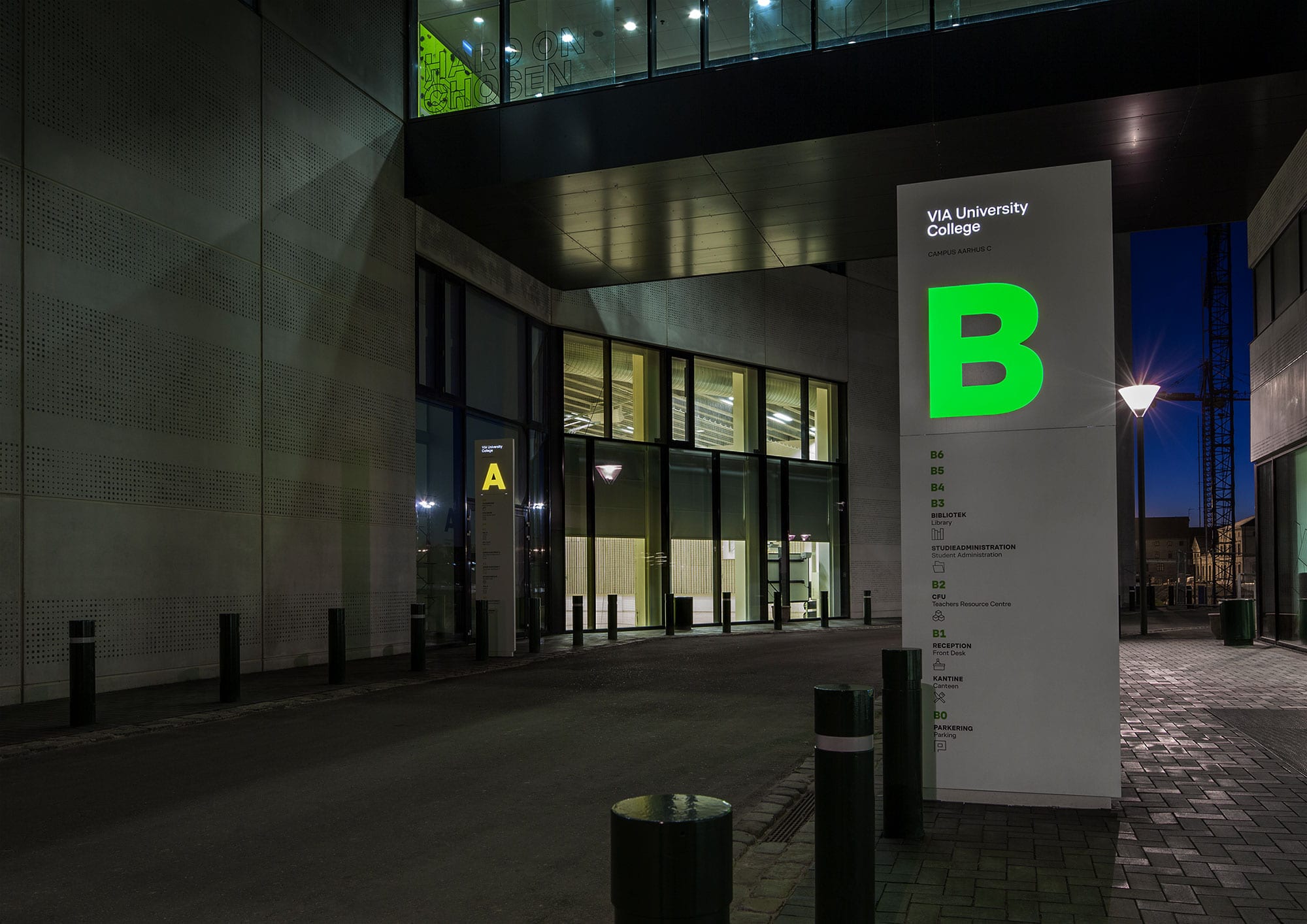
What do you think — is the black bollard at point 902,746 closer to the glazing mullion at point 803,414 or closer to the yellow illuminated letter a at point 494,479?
the yellow illuminated letter a at point 494,479

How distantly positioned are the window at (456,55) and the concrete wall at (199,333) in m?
0.60

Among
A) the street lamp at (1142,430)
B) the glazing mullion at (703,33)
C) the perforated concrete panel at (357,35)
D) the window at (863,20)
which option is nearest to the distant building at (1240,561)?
the street lamp at (1142,430)

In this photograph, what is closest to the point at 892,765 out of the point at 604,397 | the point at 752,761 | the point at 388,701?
the point at 752,761

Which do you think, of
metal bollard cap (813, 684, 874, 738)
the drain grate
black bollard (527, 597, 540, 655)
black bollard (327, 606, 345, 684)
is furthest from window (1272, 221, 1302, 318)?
metal bollard cap (813, 684, 874, 738)

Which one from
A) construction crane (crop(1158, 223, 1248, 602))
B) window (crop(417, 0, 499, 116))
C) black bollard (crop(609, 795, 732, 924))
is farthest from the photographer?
construction crane (crop(1158, 223, 1248, 602))

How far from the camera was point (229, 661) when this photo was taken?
1118 centimetres

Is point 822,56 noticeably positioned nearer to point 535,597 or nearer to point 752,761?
point 535,597

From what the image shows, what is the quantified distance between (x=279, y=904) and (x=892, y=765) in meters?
3.00

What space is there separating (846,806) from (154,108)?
1249 centimetres

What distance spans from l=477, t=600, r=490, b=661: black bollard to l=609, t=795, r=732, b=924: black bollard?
13.9 metres

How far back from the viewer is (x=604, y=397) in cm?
2512

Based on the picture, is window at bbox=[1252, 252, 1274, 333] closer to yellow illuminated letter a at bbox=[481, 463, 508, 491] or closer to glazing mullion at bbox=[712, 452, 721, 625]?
glazing mullion at bbox=[712, 452, 721, 625]

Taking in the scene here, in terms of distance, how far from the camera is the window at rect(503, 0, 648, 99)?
1744 centimetres

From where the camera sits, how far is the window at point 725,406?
27.6 m
